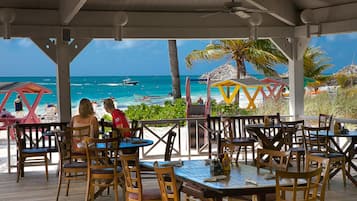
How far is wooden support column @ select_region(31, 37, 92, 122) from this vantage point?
1005 cm

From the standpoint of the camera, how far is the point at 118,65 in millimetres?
39469

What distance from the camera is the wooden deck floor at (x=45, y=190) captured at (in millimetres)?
7664

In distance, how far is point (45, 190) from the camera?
8.27 m

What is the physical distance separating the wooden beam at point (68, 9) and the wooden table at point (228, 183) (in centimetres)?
434

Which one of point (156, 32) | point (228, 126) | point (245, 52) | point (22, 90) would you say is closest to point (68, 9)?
point (156, 32)

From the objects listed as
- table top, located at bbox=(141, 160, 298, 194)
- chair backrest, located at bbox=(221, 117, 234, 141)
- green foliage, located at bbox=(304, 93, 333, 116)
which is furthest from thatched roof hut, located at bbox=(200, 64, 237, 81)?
table top, located at bbox=(141, 160, 298, 194)

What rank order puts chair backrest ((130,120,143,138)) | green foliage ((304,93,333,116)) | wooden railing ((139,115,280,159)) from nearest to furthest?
chair backrest ((130,120,143,138)), wooden railing ((139,115,280,159)), green foliage ((304,93,333,116))

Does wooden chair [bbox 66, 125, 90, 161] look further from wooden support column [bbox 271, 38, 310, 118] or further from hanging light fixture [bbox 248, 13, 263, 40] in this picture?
wooden support column [bbox 271, 38, 310, 118]

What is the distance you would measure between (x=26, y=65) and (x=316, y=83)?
2148 centimetres

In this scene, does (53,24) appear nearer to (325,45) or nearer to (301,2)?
(301,2)

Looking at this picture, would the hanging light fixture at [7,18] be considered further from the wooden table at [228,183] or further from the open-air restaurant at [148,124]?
the wooden table at [228,183]

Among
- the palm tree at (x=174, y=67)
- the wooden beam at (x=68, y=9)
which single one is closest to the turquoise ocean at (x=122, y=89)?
the palm tree at (x=174, y=67)

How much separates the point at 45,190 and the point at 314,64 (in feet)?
57.2

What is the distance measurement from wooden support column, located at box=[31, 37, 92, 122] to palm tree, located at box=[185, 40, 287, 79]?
11.2 meters
